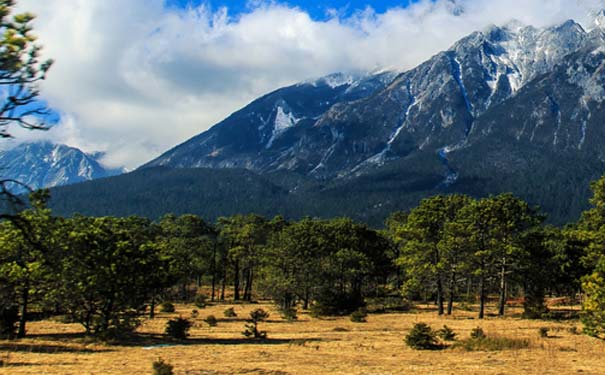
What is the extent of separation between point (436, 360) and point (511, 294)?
76.6m

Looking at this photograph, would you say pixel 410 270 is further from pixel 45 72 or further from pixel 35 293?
pixel 45 72

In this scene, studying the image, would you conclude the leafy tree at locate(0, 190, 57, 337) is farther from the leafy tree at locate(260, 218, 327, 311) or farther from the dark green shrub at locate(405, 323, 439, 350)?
the leafy tree at locate(260, 218, 327, 311)

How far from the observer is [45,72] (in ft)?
36.9

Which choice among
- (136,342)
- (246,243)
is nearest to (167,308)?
(246,243)

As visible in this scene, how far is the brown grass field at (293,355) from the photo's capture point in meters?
19.6

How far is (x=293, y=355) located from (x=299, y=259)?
33438 millimetres

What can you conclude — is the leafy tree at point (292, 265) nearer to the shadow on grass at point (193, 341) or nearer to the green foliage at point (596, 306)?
the shadow on grass at point (193, 341)

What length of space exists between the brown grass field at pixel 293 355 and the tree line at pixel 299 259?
A: 2.04 m

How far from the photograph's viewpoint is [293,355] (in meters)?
23.9

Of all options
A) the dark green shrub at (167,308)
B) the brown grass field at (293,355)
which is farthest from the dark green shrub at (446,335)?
the dark green shrub at (167,308)

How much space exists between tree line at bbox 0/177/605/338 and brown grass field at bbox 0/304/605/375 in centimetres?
204

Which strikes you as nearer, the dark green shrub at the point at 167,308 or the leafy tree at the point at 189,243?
the dark green shrub at the point at 167,308

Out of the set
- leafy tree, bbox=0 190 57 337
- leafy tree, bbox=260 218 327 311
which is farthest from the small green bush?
leafy tree, bbox=260 218 327 311

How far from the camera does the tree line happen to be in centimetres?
2825
